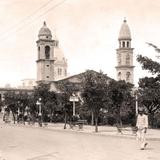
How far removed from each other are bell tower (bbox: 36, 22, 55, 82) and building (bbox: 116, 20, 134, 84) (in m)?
18.6

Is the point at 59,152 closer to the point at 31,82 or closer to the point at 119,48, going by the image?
the point at 119,48

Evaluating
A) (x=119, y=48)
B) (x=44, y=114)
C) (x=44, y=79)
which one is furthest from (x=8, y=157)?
(x=119, y=48)

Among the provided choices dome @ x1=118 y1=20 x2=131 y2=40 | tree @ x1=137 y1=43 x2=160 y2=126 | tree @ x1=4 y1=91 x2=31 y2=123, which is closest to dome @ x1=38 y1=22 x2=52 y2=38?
dome @ x1=118 y1=20 x2=131 y2=40

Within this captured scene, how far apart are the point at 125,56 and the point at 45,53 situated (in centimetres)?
2163

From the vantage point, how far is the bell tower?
12244cm

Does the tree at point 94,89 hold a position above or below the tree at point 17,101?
below

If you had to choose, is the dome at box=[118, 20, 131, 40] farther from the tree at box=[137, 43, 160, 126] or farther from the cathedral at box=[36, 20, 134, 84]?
the tree at box=[137, 43, 160, 126]

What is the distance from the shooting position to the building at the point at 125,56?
431 ft

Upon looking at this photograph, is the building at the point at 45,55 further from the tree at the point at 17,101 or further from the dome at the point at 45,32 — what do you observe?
the tree at the point at 17,101

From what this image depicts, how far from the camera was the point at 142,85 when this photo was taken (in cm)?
4078

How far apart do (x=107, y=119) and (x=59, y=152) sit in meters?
42.5

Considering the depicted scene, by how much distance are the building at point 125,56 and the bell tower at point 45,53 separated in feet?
61.0

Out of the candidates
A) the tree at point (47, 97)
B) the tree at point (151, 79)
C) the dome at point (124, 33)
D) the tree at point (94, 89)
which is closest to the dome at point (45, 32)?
the dome at point (124, 33)

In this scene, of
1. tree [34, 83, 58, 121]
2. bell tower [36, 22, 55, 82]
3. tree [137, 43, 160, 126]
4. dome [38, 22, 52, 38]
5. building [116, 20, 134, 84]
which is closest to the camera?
tree [137, 43, 160, 126]
